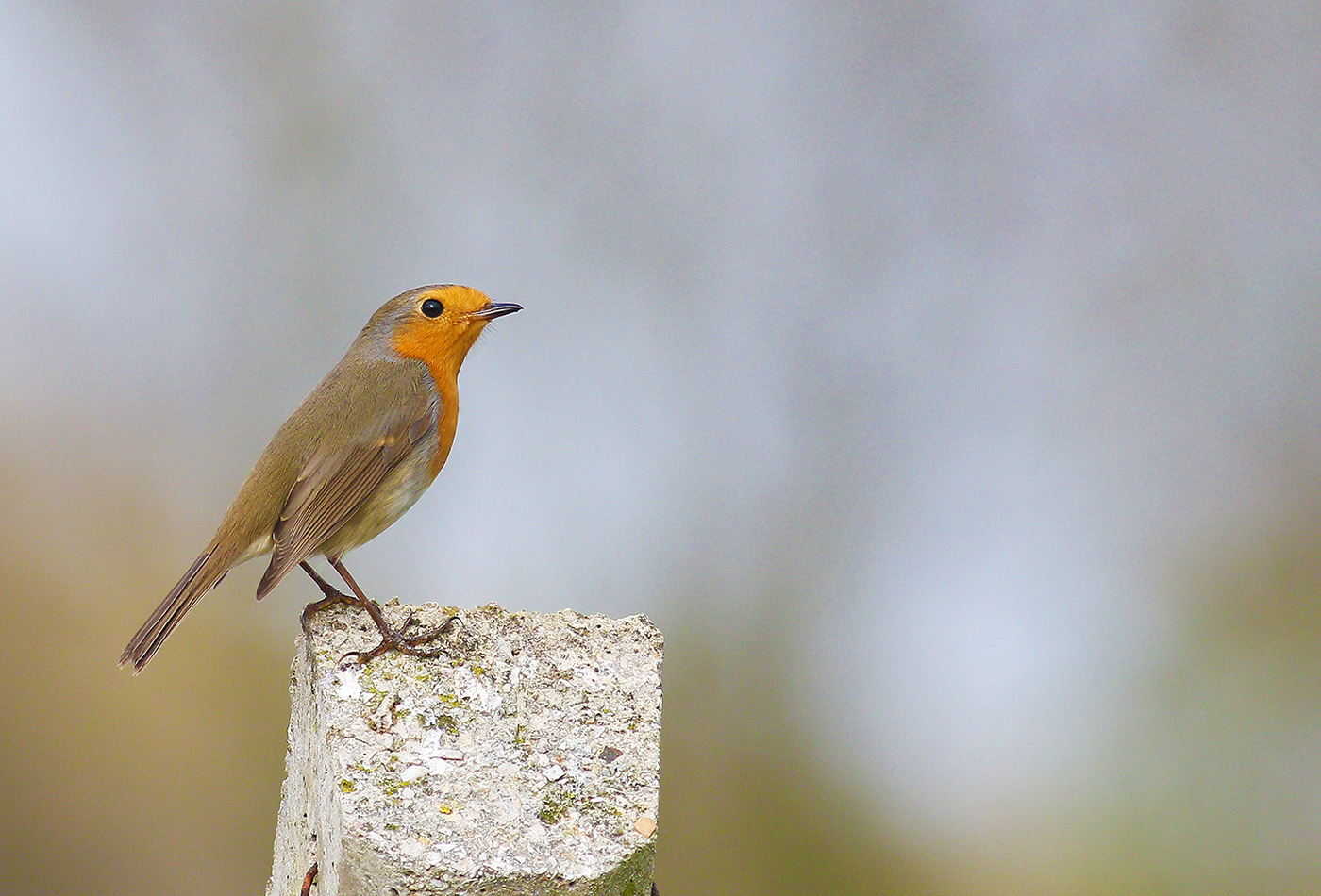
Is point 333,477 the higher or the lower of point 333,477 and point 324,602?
the higher

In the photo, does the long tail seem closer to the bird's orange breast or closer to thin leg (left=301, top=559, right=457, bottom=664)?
thin leg (left=301, top=559, right=457, bottom=664)

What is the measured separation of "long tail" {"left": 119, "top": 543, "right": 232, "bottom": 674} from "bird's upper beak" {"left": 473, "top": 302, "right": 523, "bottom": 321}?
1.16 m

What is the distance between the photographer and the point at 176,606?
3.18 m

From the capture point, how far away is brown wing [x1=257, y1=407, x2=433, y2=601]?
11.0 ft

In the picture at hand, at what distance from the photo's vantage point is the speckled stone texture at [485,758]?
2.08 m

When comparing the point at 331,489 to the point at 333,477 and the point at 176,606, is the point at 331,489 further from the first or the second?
the point at 176,606

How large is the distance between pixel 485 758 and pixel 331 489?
1380 millimetres

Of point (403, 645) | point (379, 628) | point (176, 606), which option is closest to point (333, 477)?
point (176, 606)

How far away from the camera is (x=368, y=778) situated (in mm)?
2156

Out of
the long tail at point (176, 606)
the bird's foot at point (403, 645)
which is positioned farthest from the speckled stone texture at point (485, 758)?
the long tail at point (176, 606)

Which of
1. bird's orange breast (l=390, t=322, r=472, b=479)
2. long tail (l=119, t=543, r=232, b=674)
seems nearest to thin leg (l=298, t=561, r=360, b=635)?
long tail (l=119, t=543, r=232, b=674)

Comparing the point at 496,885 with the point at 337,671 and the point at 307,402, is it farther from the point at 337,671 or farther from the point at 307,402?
the point at 307,402

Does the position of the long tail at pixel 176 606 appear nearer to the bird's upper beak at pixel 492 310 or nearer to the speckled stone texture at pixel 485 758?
the speckled stone texture at pixel 485 758

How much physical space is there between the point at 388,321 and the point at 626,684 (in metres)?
1.94
